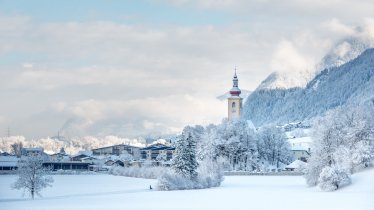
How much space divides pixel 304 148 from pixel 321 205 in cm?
13227

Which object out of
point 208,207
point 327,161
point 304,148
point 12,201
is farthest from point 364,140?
point 304,148

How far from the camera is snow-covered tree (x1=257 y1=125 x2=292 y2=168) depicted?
5792 inches

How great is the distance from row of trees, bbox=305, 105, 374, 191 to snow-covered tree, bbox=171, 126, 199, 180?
1584cm

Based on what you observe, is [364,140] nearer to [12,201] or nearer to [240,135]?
[240,135]

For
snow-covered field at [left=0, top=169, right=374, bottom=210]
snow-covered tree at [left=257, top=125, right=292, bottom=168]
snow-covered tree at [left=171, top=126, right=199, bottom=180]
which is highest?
snow-covered tree at [left=257, top=125, right=292, bottom=168]

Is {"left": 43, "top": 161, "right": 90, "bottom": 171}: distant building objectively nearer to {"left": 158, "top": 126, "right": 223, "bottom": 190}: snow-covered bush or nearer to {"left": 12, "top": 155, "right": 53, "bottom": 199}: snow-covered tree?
{"left": 158, "top": 126, "right": 223, "bottom": 190}: snow-covered bush

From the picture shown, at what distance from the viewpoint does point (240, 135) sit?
138m

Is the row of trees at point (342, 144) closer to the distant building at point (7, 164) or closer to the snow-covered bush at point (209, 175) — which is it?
the snow-covered bush at point (209, 175)

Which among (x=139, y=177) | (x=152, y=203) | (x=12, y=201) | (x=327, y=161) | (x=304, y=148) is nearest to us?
(x=152, y=203)

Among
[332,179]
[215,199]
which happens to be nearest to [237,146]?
[332,179]

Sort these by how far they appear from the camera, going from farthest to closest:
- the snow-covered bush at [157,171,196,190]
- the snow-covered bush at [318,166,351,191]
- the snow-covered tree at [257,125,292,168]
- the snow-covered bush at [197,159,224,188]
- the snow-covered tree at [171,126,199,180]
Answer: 1. the snow-covered tree at [257,125,292,168]
2. the snow-covered tree at [171,126,199,180]
3. the snow-covered bush at [197,159,224,188]
4. the snow-covered bush at [157,171,196,190]
5. the snow-covered bush at [318,166,351,191]

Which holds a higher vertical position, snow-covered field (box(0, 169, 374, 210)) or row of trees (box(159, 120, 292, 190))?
row of trees (box(159, 120, 292, 190))

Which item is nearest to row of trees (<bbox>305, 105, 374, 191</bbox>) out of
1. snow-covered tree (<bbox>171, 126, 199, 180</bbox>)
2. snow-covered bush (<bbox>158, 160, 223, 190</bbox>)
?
snow-covered bush (<bbox>158, 160, 223, 190</bbox>)

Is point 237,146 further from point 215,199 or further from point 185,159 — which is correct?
point 215,199
